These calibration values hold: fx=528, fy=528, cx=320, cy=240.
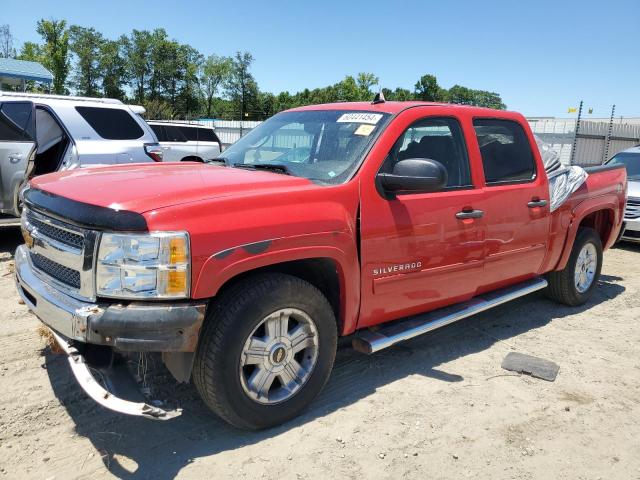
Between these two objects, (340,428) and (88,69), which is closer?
(340,428)

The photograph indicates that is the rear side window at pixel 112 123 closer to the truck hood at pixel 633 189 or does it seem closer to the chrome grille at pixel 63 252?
the chrome grille at pixel 63 252

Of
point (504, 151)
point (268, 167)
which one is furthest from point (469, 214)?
point (268, 167)

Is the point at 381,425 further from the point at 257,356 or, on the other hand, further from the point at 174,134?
the point at 174,134

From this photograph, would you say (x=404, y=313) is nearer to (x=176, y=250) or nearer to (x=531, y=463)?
(x=531, y=463)

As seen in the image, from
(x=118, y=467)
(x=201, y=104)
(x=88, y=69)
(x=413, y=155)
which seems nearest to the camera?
(x=118, y=467)

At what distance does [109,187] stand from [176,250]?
67cm

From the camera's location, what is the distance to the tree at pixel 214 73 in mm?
86938

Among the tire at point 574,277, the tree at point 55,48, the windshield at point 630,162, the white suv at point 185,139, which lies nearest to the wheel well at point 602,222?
the tire at point 574,277

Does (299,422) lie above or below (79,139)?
below

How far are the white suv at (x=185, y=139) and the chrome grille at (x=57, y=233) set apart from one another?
37.2ft

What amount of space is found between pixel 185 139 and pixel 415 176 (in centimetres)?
1277

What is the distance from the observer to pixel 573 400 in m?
3.63

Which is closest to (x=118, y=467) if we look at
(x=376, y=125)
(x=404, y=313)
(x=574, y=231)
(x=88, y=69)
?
(x=404, y=313)

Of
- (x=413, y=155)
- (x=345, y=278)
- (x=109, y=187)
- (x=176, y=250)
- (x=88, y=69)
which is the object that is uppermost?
(x=88, y=69)
